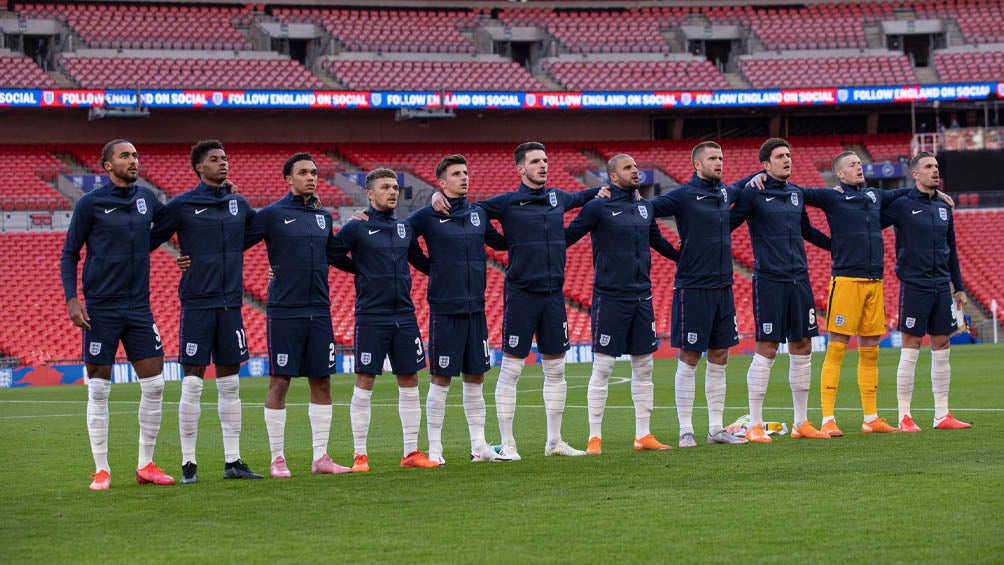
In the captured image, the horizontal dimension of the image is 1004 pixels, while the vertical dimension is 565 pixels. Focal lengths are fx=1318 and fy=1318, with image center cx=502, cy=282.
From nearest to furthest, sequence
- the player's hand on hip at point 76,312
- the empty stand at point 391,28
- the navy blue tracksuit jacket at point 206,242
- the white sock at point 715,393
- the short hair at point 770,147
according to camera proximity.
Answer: the player's hand on hip at point 76,312 → the navy blue tracksuit jacket at point 206,242 → the white sock at point 715,393 → the short hair at point 770,147 → the empty stand at point 391,28

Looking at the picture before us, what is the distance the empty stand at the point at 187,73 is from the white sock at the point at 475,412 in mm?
35508

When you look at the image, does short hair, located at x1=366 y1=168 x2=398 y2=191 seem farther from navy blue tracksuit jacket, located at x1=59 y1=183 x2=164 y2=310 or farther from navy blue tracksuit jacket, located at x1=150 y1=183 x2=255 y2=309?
navy blue tracksuit jacket, located at x1=59 y1=183 x2=164 y2=310

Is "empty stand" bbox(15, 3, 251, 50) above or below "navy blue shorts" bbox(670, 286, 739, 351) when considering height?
above

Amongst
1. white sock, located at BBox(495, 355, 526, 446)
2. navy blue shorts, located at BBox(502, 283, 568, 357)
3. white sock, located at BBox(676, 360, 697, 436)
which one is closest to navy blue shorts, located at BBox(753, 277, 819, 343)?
white sock, located at BBox(676, 360, 697, 436)

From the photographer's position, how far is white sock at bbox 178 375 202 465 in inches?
412

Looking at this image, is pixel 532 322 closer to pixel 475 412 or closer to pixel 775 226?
pixel 475 412

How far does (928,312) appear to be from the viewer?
13.5 meters

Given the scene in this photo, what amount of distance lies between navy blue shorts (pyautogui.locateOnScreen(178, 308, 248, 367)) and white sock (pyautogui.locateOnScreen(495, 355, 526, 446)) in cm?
239

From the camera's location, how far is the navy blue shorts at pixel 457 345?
11.5 meters

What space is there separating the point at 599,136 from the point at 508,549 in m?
46.1

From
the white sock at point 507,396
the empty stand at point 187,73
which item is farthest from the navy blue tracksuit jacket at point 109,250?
the empty stand at point 187,73

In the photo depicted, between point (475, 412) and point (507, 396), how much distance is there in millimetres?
374

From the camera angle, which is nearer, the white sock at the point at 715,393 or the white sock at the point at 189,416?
the white sock at the point at 189,416

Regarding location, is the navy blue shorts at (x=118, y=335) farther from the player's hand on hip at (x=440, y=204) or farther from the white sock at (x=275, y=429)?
the player's hand on hip at (x=440, y=204)
